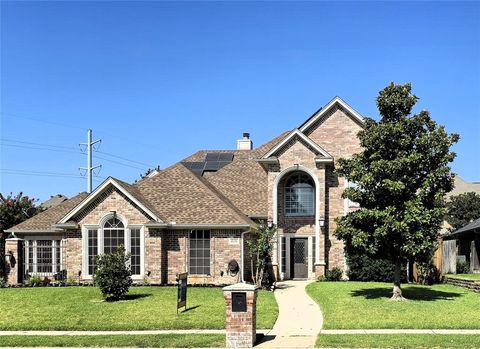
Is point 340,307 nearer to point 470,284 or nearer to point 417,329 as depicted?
point 417,329

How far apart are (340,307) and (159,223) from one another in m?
9.77

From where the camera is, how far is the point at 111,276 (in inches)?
794

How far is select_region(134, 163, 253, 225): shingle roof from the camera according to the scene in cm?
2631

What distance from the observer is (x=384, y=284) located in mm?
25688

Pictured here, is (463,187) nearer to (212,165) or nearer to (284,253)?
(212,165)

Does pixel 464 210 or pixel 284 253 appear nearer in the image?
pixel 284 253

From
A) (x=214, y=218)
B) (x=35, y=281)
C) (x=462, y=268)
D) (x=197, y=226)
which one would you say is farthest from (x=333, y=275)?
(x=35, y=281)

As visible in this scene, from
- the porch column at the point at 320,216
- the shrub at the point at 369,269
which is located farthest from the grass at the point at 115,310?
the shrub at the point at 369,269

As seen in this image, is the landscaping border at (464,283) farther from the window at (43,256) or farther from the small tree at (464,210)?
the small tree at (464,210)

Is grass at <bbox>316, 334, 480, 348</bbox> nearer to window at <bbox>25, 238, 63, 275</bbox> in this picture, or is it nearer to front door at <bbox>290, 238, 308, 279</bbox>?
front door at <bbox>290, 238, 308, 279</bbox>

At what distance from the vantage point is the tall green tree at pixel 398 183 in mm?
19516

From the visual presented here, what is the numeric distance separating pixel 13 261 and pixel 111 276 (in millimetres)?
10195

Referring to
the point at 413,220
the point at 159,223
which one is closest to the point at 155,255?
the point at 159,223

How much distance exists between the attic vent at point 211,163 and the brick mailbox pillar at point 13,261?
11.8 meters
